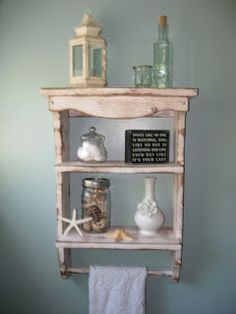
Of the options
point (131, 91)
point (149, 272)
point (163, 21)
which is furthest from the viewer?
point (149, 272)

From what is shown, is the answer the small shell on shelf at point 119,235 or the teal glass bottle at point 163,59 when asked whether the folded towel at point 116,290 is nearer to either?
the small shell on shelf at point 119,235

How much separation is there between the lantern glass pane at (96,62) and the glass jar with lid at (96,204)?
0.43 m

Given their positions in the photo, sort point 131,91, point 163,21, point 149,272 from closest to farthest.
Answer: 1. point 131,91
2. point 163,21
3. point 149,272

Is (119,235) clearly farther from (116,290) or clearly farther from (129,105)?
(129,105)

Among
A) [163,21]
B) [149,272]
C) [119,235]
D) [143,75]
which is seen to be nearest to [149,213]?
[119,235]

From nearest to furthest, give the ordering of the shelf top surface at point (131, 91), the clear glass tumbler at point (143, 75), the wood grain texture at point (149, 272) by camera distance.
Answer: the shelf top surface at point (131, 91) → the clear glass tumbler at point (143, 75) → the wood grain texture at point (149, 272)

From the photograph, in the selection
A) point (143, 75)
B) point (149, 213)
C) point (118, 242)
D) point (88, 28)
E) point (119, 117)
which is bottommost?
point (118, 242)

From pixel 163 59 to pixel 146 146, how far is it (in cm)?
37

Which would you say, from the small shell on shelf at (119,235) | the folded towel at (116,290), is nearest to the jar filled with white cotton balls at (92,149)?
the small shell on shelf at (119,235)

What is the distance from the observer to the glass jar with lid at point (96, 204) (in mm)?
1454

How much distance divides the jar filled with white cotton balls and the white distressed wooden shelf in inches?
1.6

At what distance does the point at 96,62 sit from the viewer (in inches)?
56.1

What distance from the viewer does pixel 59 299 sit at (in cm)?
166

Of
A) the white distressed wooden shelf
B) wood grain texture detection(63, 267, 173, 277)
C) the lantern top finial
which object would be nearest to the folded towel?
wood grain texture detection(63, 267, 173, 277)
